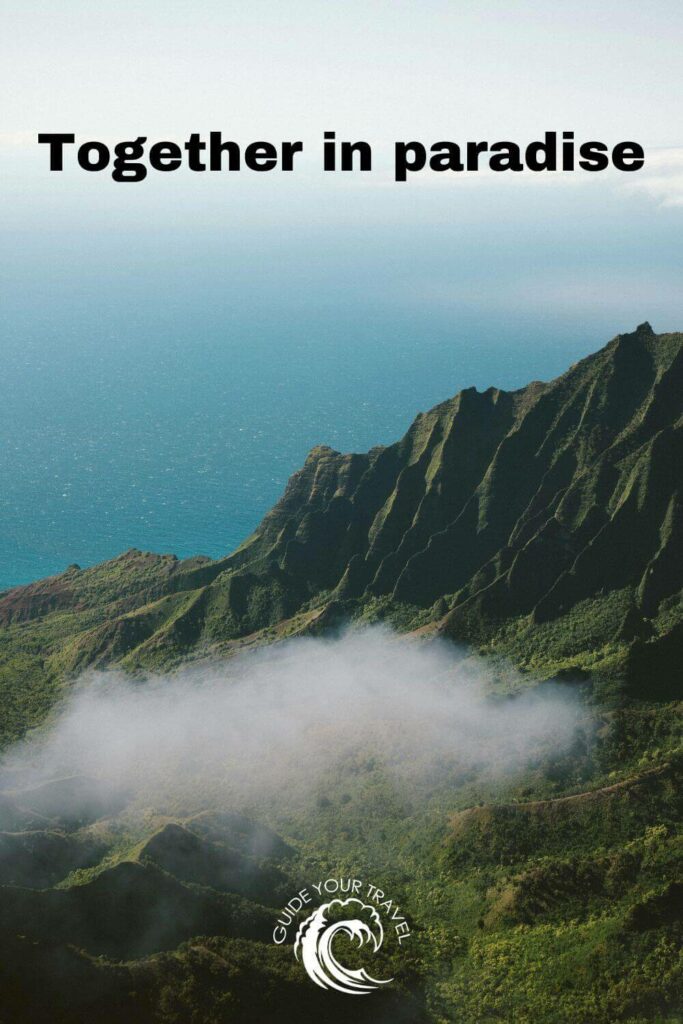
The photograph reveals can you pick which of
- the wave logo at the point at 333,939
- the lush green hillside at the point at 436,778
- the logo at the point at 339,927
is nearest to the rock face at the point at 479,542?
the lush green hillside at the point at 436,778

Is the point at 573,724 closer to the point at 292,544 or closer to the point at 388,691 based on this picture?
the point at 388,691

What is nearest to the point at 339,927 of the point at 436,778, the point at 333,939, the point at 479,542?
the point at 333,939

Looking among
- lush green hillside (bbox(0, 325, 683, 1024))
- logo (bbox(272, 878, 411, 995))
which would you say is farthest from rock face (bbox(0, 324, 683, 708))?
logo (bbox(272, 878, 411, 995))

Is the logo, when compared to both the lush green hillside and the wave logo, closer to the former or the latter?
the wave logo

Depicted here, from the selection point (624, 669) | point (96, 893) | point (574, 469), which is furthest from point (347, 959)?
point (574, 469)

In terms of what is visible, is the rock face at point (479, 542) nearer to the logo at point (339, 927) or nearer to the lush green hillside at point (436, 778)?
the lush green hillside at point (436, 778)

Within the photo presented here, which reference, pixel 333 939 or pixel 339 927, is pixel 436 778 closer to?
pixel 339 927
